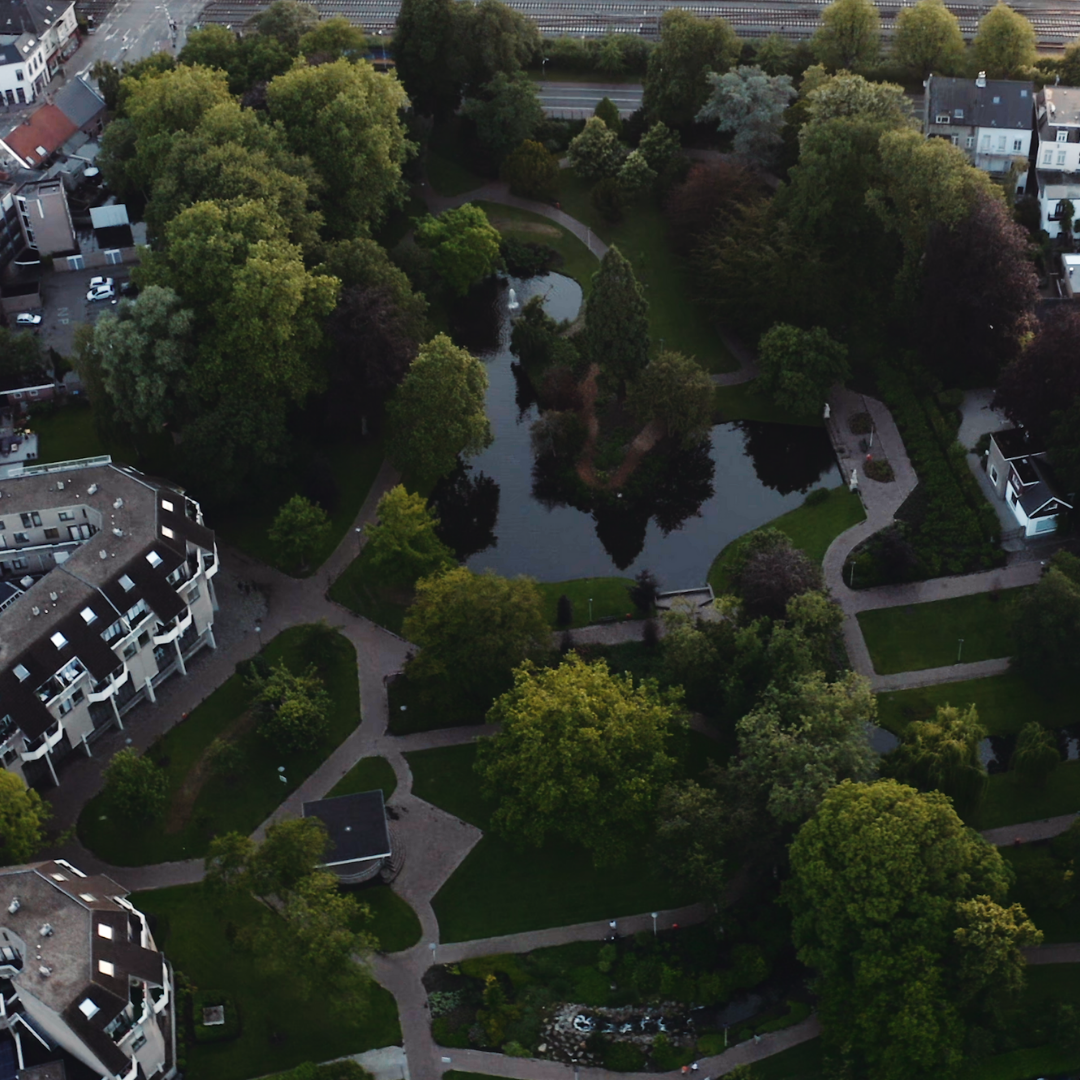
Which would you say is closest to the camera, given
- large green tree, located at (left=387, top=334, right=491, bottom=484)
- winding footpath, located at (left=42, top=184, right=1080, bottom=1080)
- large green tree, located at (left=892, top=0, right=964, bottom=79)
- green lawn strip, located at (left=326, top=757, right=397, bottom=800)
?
winding footpath, located at (left=42, top=184, right=1080, bottom=1080)

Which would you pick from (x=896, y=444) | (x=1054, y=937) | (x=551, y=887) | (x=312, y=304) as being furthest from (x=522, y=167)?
(x=1054, y=937)

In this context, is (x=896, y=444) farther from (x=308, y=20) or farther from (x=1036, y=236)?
(x=308, y=20)

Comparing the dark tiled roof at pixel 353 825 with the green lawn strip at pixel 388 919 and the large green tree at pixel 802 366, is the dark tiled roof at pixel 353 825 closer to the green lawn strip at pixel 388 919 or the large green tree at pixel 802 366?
the green lawn strip at pixel 388 919

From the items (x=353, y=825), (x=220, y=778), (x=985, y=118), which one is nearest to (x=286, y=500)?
(x=220, y=778)

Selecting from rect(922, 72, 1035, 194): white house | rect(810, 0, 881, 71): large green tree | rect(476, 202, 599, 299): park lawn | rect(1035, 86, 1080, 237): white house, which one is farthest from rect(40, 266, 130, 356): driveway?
rect(1035, 86, 1080, 237): white house

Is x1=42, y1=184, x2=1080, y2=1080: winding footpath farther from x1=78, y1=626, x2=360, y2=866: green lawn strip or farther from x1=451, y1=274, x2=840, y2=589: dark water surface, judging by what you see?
x1=451, y1=274, x2=840, y2=589: dark water surface

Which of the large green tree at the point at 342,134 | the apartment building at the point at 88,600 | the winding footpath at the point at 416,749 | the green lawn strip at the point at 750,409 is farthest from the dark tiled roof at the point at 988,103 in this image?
the apartment building at the point at 88,600
